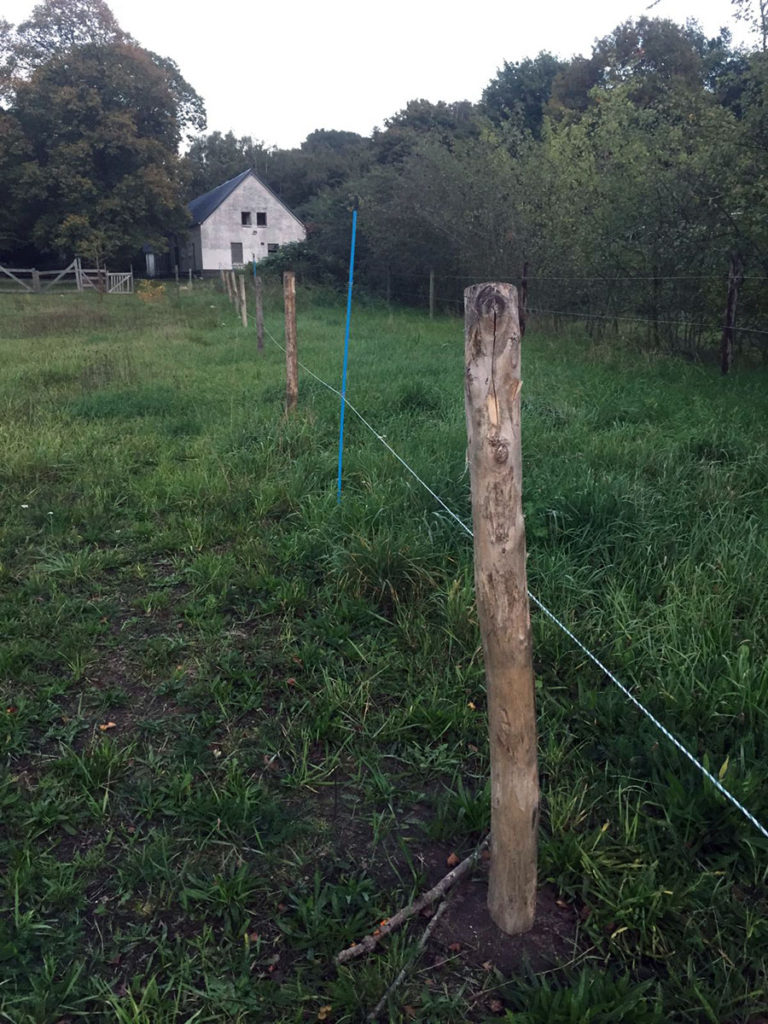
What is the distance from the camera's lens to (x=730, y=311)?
9367 millimetres

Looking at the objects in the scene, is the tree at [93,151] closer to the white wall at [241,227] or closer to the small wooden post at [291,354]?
the white wall at [241,227]

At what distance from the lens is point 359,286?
25375 mm

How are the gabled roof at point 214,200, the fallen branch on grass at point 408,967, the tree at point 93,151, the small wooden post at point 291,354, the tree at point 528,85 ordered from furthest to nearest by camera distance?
the gabled roof at point 214,200 < the tree at point 528,85 < the tree at point 93,151 < the small wooden post at point 291,354 < the fallen branch on grass at point 408,967

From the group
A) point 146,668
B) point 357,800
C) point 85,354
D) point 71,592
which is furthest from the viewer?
point 85,354

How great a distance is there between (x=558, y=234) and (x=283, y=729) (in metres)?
13.3

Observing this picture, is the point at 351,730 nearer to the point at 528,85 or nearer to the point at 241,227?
the point at 528,85

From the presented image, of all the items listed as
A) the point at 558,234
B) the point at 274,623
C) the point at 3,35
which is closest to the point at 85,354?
the point at 558,234

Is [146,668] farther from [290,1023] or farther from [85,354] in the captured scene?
[85,354]

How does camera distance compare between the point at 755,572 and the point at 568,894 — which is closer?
the point at 568,894

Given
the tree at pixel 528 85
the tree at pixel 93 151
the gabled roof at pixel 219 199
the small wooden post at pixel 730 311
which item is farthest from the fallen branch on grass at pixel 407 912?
the gabled roof at pixel 219 199

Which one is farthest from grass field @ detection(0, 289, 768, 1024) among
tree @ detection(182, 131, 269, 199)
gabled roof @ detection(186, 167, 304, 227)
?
tree @ detection(182, 131, 269, 199)

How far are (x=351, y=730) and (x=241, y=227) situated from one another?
1896 inches

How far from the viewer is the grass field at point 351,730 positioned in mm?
2068

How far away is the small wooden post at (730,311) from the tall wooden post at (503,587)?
8442 mm
